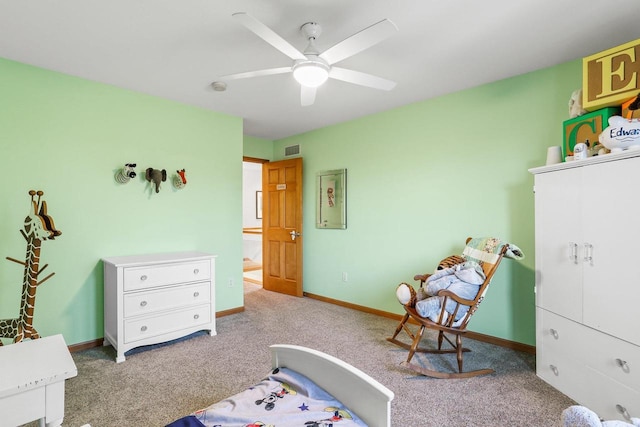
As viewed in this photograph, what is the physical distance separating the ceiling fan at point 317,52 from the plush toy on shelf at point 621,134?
54.3 inches

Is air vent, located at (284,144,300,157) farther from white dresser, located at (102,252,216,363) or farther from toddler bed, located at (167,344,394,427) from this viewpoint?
toddler bed, located at (167,344,394,427)

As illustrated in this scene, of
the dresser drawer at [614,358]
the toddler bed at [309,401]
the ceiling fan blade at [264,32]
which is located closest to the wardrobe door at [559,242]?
the dresser drawer at [614,358]

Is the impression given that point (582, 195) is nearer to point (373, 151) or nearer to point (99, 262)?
point (373, 151)

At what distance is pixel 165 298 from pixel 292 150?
2.98m

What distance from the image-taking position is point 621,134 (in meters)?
1.88

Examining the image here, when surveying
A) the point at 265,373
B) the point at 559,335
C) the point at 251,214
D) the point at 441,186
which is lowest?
the point at 265,373

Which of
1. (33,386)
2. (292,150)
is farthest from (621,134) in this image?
(292,150)

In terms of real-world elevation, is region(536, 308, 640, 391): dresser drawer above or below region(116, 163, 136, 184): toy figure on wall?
below

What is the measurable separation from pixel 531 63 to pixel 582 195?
50.9 inches

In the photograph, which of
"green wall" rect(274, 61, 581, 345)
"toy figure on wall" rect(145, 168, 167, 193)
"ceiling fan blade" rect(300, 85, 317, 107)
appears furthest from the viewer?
"toy figure on wall" rect(145, 168, 167, 193)

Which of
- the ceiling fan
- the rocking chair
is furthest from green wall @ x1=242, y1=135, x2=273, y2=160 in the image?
the rocking chair

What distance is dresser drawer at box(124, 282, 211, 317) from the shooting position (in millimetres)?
2795

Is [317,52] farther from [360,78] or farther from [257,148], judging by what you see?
[257,148]

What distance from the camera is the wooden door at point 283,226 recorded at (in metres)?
4.83
